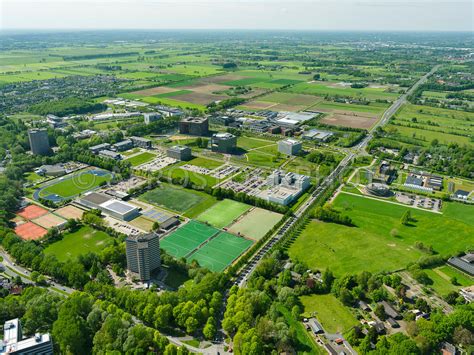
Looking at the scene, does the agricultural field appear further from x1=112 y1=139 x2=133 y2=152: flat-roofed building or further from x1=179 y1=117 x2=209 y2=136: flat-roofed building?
x1=112 y1=139 x2=133 y2=152: flat-roofed building

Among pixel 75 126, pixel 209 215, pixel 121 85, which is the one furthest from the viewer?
pixel 121 85

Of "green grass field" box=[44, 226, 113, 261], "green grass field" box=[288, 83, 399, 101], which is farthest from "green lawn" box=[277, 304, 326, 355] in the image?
"green grass field" box=[288, 83, 399, 101]

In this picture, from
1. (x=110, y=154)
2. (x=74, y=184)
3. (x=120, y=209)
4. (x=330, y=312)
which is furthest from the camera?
(x=110, y=154)

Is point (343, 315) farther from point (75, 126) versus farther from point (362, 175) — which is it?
point (75, 126)

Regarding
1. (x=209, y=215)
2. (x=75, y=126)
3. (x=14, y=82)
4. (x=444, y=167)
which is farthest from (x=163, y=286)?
(x=14, y=82)

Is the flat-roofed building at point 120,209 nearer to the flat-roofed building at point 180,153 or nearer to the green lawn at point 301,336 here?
the flat-roofed building at point 180,153

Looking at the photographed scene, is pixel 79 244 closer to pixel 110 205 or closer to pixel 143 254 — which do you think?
pixel 110 205

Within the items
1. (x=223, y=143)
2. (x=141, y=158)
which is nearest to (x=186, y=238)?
(x=141, y=158)
